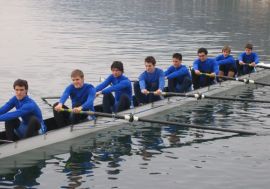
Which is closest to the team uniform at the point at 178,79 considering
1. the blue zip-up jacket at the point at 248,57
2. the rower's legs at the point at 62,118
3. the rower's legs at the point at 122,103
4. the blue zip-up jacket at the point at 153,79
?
the blue zip-up jacket at the point at 153,79

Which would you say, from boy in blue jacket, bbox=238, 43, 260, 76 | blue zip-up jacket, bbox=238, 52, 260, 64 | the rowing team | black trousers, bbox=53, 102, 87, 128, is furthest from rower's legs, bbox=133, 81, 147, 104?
blue zip-up jacket, bbox=238, 52, 260, 64

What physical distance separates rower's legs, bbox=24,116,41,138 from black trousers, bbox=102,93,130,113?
13.5 feet

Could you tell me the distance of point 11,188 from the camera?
13.6 meters

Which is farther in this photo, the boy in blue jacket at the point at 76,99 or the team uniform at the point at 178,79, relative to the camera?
the team uniform at the point at 178,79

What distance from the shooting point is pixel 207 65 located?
25.2 meters

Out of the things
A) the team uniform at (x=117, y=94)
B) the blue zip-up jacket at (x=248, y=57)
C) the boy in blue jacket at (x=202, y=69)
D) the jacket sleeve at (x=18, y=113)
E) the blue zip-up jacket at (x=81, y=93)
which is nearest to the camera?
the jacket sleeve at (x=18, y=113)

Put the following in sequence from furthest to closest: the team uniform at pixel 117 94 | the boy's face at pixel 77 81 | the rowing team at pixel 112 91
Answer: the team uniform at pixel 117 94, the boy's face at pixel 77 81, the rowing team at pixel 112 91

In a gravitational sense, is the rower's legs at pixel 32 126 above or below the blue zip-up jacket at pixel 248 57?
below

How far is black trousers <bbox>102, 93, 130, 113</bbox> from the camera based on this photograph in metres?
19.2

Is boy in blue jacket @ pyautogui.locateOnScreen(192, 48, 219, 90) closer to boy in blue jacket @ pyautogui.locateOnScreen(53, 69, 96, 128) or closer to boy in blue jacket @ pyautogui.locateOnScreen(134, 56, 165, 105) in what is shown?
boy in blue jacket @ pyautogui.locateOnScreen(134, 56, 165, 105)

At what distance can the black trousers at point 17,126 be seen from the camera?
15.3 m

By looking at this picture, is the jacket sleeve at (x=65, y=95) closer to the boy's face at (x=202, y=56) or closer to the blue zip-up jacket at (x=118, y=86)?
the blue zip-up jacket at (x=118, y=86)

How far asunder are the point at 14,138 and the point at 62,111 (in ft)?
6.46

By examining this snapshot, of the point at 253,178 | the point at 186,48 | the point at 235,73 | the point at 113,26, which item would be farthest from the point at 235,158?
the point at 113,26
